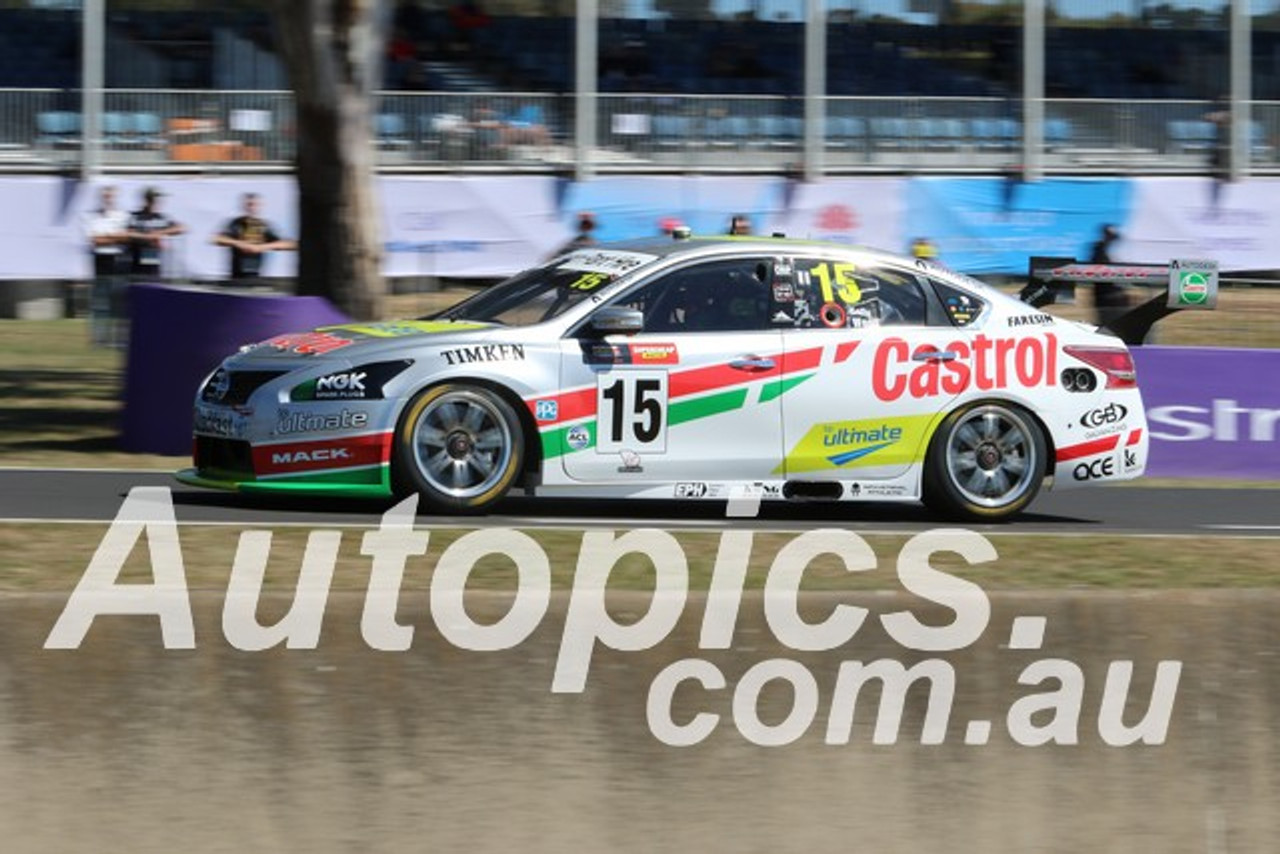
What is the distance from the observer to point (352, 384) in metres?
10.5

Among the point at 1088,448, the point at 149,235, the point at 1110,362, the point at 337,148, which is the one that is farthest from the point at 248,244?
the point at 1088,448

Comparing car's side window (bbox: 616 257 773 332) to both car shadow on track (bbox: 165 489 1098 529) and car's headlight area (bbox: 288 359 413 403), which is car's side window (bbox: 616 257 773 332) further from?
car's headlight area (bbox: 288 359 413 403)

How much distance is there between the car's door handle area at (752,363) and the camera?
1095 centimetres

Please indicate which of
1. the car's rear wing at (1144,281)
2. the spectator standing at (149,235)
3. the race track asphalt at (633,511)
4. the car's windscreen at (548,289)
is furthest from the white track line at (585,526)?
the spectator standing at (149,235)

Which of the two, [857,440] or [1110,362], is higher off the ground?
[1110,362]

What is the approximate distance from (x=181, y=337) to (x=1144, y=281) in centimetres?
605

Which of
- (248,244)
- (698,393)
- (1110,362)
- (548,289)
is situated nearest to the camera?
(698,393)

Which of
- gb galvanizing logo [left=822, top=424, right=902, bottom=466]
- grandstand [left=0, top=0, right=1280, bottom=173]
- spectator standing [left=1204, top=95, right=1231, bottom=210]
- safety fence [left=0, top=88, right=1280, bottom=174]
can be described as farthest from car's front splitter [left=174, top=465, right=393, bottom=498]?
spectator standing [left=1204, top=95, right=1231, bottom=210]

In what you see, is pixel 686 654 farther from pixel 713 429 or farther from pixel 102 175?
pixel 102 175

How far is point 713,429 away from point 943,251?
737 inches

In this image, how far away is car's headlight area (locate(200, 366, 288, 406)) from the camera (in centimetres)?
1073

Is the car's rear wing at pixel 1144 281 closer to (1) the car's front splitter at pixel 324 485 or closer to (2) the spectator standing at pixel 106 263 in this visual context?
(1) the car's front splitter at pixel 324 485

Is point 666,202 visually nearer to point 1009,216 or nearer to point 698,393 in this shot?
point 1009,216

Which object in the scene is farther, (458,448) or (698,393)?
(698,393)
